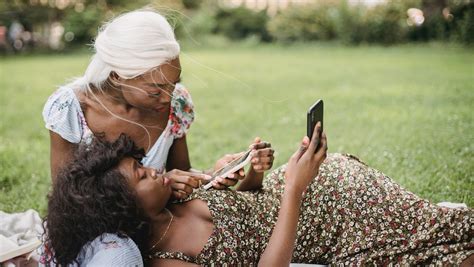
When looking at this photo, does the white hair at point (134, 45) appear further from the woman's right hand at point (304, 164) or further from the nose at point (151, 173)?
the woman's right hand at point (304, 164)

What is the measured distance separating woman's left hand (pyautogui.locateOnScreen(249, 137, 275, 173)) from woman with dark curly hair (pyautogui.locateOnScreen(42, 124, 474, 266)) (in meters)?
0.17

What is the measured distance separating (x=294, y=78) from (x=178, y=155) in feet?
29.5

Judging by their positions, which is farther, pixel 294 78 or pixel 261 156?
pixel 294 78

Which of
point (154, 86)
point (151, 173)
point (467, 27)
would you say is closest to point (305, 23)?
point (467, 27)

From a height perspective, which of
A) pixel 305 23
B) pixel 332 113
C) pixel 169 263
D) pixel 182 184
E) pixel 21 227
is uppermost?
pixel 182 184

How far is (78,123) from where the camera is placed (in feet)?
10.7

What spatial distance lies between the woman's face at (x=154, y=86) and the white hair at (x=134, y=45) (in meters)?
0.03

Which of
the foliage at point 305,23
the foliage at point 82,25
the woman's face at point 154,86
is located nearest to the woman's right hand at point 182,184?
the woman's face at point 154,86

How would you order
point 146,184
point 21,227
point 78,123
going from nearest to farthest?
point 146,184 → point 78,123 → point 21,227

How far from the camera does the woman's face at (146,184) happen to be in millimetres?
2602

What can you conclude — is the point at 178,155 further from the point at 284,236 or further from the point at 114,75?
the point at 284,236

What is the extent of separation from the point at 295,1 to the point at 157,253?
62.5ft

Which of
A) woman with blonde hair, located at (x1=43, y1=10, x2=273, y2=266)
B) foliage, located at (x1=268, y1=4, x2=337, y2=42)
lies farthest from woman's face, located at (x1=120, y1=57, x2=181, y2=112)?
foliage, located at (x1=268, y1=4, x2=337, y2=42)

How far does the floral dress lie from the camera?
2779 millimetres
